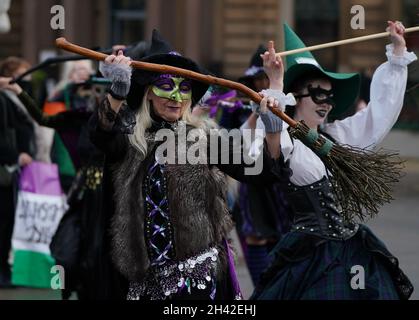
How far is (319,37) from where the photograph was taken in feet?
73.0

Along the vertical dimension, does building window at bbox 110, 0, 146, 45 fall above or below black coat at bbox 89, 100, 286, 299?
above

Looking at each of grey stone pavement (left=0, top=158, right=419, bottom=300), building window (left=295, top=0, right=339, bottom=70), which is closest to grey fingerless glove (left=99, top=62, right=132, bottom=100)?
grey stone pavement (left=0, top=158, right=419, bottom=300)

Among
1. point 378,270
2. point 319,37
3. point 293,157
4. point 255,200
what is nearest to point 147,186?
point 293,157

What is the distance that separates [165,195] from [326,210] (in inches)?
42.1

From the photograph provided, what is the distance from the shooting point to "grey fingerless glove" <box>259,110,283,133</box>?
5367 mm

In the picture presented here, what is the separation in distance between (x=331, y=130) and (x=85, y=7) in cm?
1897

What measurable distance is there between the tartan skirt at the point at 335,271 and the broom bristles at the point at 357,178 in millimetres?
465

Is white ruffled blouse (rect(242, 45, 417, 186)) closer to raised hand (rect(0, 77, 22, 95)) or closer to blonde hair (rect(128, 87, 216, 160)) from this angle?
blonde hair (rect(128, 87, 216, 160))

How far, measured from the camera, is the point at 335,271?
19.8 ft

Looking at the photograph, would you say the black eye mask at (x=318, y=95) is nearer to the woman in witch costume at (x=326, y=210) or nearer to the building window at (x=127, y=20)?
the woman in witch costume at (x=326, y=210)

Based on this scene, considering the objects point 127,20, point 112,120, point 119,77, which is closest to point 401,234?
point 112,120

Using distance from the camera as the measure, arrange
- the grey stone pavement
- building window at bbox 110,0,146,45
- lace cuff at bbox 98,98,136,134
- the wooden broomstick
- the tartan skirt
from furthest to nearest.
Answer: building window at bbox 110,0,146,45, the grey stone pavement, the tartan skirt, the wooden broomstick, lace cuff at bbox 98,98,136,134

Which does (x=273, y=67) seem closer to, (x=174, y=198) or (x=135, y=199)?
(x=174, y=198)
